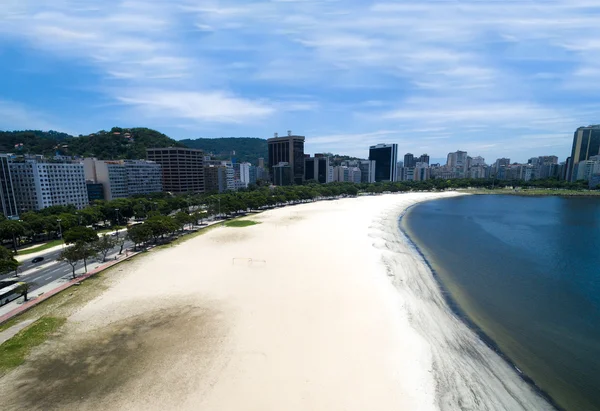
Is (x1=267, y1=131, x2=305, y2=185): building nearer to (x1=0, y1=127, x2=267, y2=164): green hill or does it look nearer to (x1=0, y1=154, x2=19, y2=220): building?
(x1=0, y1=127, x2=267, y2=164): green hill

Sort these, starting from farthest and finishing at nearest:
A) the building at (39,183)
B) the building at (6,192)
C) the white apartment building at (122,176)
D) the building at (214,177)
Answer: the building at (214,177) → the white apartment building at (122,176) → the building at (39,183) → the building at (6,192)

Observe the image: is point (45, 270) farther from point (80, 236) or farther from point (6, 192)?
point (6, 192)

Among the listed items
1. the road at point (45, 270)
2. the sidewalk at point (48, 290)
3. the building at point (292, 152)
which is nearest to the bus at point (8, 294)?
the sidewalk at point (48, 290)

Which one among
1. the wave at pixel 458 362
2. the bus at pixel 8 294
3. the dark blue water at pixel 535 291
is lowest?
the dark blue water at pixel 535 291

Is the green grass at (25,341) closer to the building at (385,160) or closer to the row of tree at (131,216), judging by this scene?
the row of tree at (131,216)

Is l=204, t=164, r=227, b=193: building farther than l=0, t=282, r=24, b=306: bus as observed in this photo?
Yes

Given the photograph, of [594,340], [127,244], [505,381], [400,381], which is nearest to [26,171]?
[127,244]

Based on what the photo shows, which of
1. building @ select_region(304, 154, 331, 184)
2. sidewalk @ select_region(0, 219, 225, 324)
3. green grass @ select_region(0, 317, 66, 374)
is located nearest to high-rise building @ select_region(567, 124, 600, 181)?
building @ select_region(304, 154, 331, 184)

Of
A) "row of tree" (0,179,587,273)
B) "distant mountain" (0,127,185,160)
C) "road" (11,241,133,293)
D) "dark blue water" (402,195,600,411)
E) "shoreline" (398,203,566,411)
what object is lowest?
"dark blue water" (402,195,600,411)
